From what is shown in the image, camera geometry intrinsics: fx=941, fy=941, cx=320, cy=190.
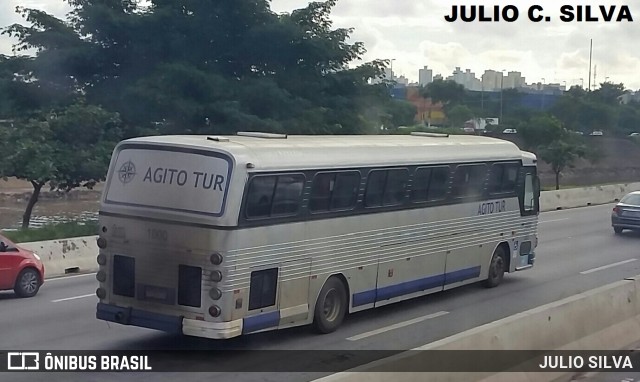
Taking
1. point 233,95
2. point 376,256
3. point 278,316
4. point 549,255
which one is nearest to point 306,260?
point 278,316

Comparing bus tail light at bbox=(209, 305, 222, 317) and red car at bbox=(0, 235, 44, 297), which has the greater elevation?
bus tail light at bbox=(209, 305, 222, 317)

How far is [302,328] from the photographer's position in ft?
44.0

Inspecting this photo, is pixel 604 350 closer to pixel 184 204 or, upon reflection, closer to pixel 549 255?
pixel 184 204

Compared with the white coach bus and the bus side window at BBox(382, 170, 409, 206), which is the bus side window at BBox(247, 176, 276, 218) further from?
the bus side window at BBox(382, 170, 409, 206)

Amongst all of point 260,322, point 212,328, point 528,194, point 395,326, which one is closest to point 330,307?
point 395,326

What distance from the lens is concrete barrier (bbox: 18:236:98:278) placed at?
18.7m

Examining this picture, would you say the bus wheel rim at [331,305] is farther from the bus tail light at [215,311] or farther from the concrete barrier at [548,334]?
the concrete barrier at [548,334]

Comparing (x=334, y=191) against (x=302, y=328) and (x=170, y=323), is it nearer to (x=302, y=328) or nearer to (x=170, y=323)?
(x=302, y=328)

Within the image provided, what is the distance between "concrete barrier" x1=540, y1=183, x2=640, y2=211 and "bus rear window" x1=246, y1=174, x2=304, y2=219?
83.0ft

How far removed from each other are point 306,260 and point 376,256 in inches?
74.4

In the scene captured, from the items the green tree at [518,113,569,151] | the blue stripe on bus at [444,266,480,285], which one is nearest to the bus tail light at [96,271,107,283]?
the blue stripe on bus at [444,266,480,285]

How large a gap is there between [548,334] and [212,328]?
381 cm

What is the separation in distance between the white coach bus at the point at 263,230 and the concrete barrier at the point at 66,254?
7274 millimetres

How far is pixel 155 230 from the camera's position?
11383mm
